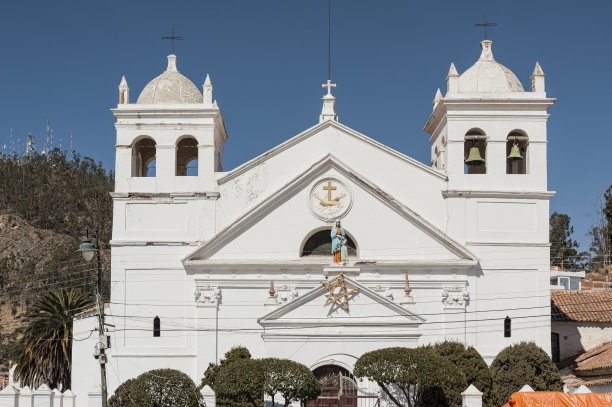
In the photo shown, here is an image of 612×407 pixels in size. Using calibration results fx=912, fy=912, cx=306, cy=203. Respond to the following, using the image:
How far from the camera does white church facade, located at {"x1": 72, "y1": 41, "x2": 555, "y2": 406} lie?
1362 inches

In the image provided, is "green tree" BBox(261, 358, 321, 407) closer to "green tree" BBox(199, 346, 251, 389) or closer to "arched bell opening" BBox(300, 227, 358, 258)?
"green tree" BBox(199, 346, 251, 389)

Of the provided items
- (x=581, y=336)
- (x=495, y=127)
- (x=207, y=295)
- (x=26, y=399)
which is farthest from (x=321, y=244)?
(x=581, y=336)

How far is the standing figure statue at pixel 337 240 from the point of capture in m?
32.8

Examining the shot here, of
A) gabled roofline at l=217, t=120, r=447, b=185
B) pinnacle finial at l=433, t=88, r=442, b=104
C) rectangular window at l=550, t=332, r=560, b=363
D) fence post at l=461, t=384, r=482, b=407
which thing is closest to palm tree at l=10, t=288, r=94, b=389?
gabled roofline at l=217, t=120, r=447, b=185

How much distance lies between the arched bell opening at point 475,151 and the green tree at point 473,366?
7.78 metres

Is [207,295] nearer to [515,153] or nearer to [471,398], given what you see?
[471,398]

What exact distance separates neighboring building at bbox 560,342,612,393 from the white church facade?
254 cm

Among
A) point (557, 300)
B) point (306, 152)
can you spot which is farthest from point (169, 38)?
point (557, 300)

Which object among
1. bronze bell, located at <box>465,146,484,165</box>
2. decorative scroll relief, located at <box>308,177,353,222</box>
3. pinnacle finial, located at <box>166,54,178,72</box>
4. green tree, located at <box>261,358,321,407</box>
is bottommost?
green tree, located at <box>261,358,321,407</box>

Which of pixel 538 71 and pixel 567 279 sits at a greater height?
pixel 538 71

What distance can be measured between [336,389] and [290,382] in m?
4.08

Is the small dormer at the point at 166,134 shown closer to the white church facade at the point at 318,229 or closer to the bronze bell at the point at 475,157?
the white church facade at the point at 318,229

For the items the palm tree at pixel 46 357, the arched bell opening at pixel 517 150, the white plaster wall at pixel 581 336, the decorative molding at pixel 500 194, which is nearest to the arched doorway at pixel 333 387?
the decorative molding at pixel 500 194

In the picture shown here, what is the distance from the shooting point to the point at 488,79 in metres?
36.8
